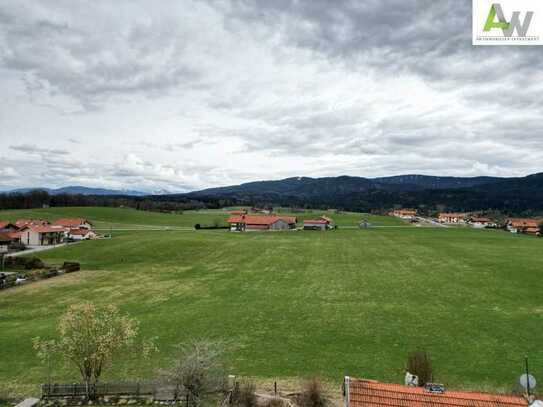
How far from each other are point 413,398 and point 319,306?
19.4 m

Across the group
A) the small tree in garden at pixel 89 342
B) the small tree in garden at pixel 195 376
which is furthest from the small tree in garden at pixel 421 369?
the small tree in garden at pixel 89 342

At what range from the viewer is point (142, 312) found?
3391 centimetres

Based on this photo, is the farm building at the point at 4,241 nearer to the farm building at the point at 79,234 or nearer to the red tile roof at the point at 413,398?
the farm building at the point at 79,234

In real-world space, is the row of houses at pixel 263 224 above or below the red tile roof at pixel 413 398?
above

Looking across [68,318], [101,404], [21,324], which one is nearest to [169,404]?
[101,404]

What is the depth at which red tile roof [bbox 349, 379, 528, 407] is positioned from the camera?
48.5ft

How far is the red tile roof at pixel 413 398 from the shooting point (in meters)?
14.8

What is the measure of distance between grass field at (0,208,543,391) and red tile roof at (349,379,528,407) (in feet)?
15.3

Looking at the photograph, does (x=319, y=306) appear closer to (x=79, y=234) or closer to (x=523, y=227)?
(x=79, y=234)

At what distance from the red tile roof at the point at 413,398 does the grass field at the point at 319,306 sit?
4.66 m

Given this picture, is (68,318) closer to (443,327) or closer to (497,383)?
(497,383)

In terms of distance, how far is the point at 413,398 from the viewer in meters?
15.1

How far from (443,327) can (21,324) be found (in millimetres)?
35448

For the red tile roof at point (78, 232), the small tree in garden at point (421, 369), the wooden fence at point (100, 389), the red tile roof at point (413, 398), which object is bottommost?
the wooden fence at point (100, 389)
